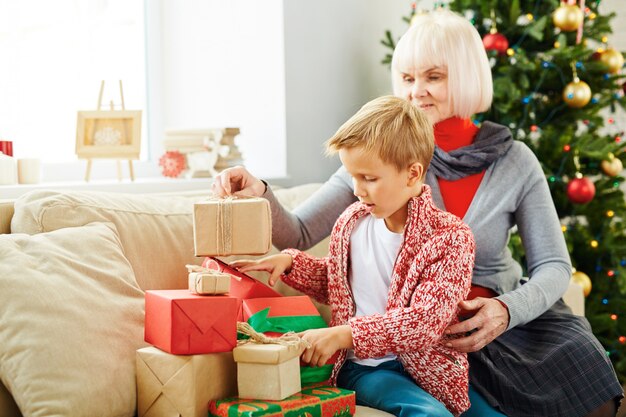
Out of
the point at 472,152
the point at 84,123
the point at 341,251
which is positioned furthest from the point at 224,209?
the point at 84,123

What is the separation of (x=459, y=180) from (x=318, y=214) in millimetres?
389

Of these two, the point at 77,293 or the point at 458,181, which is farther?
the point at 458,181

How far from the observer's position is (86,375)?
1.42 meters

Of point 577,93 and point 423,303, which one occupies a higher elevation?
point 577,93

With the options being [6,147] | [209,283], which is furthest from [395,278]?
[6,147]

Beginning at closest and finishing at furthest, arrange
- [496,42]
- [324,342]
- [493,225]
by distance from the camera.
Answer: [324,342] < [493,225] < [496,42]

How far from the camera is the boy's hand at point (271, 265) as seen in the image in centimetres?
178

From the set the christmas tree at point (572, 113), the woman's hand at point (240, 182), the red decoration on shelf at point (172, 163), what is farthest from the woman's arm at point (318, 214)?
the christmas tree at point (572, 113)

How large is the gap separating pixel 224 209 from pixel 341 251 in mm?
325

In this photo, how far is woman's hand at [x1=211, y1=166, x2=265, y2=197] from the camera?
1.80m

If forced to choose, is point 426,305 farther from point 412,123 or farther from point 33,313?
point 33,313

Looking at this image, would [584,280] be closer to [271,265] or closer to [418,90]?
[418,90]

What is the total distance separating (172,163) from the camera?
2701mm

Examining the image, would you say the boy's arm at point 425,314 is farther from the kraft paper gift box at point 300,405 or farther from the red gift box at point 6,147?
the red gift box at point 6,147
